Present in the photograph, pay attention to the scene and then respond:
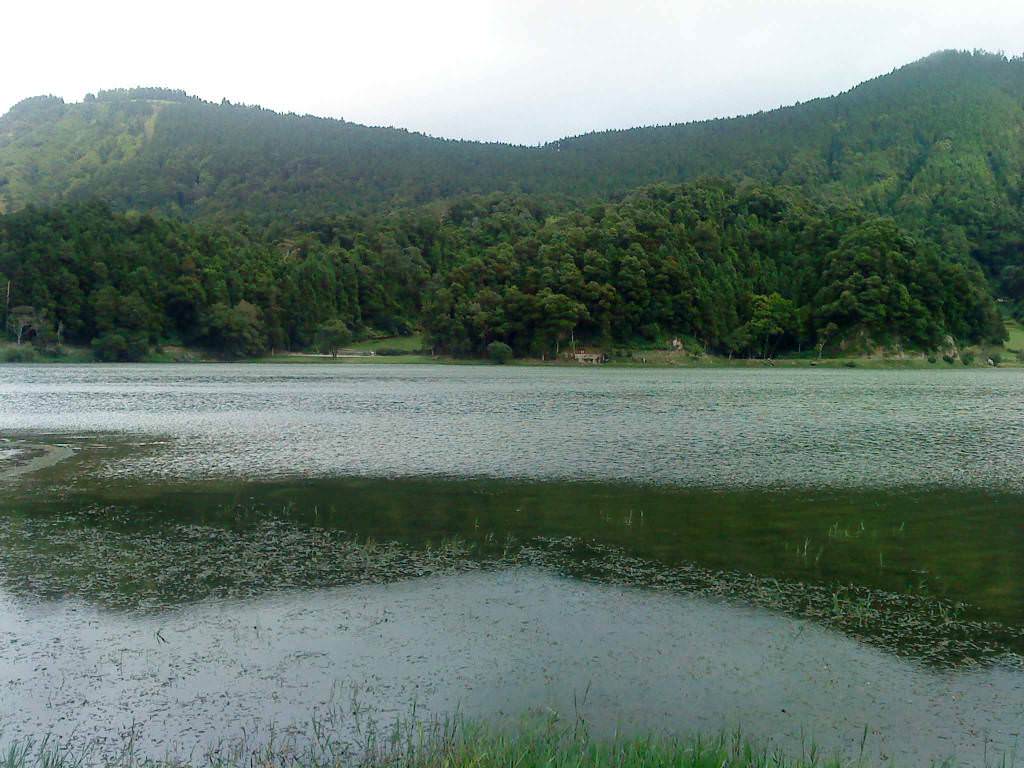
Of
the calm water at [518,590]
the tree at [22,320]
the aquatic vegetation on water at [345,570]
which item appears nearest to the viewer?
the calm water at [518,590]

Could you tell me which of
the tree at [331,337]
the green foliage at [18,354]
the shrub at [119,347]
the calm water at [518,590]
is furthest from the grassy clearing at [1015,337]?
the green foliage at [18,354]

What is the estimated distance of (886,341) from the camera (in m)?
152

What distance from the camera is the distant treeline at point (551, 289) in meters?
142

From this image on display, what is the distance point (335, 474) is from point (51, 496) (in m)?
7.58

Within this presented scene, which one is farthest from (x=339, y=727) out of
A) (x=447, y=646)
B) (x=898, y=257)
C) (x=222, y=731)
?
(x=898, y=257)

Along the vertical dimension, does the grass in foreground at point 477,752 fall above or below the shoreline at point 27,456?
Result: above

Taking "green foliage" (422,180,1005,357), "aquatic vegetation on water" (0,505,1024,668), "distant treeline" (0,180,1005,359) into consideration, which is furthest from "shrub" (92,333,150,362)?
"aquatic vegetation on water" (0,505,1024,668)

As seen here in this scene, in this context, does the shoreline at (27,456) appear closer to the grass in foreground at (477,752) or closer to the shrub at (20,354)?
the grass in foreground at (477,752)

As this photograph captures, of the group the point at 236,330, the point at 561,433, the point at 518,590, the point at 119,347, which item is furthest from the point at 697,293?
the point at 518,590

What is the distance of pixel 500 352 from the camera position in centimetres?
15162

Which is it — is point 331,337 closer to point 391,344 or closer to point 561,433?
point 391,344

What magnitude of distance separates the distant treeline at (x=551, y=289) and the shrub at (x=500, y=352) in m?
3.98

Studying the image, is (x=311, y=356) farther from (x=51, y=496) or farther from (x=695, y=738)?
(x=695, y=738)

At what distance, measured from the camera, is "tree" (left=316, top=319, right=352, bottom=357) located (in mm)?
167750
